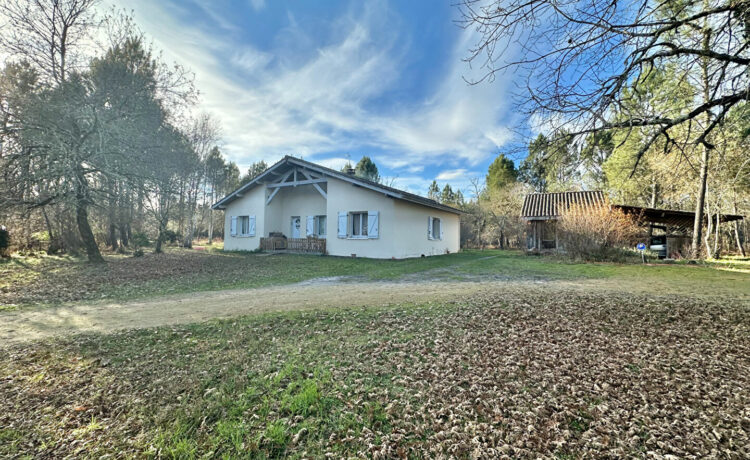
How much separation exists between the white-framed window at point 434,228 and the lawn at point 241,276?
5.62 m

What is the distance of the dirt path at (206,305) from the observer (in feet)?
15.3

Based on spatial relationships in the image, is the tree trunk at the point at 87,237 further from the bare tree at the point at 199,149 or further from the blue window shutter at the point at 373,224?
the bare tree at the point at 199,149


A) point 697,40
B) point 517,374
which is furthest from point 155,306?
point 697,40

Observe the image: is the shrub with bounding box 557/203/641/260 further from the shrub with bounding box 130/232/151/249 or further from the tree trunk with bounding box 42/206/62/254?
the shrub with bounding box 130/232/151/249

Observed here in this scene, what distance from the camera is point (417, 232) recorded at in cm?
1609

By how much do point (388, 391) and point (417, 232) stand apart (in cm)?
1357

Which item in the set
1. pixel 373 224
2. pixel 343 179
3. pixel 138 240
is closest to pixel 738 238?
pixel 373 224

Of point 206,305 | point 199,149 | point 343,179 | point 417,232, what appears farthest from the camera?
point 199,149

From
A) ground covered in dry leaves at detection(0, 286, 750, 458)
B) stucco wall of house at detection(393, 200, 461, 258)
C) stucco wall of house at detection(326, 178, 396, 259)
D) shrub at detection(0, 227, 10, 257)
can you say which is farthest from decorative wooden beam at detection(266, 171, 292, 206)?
ground covered in dry leaves at detection(0, 286, 750, 458)

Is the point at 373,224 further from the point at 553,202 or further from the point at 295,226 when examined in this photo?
the point at 553,202

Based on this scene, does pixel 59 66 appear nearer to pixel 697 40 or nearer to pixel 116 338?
pixel 116 338

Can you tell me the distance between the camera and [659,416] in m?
2.36

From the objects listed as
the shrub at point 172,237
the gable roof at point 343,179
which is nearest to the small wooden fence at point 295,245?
the gable roof at point 343,179

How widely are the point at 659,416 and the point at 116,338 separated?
5.95 m
